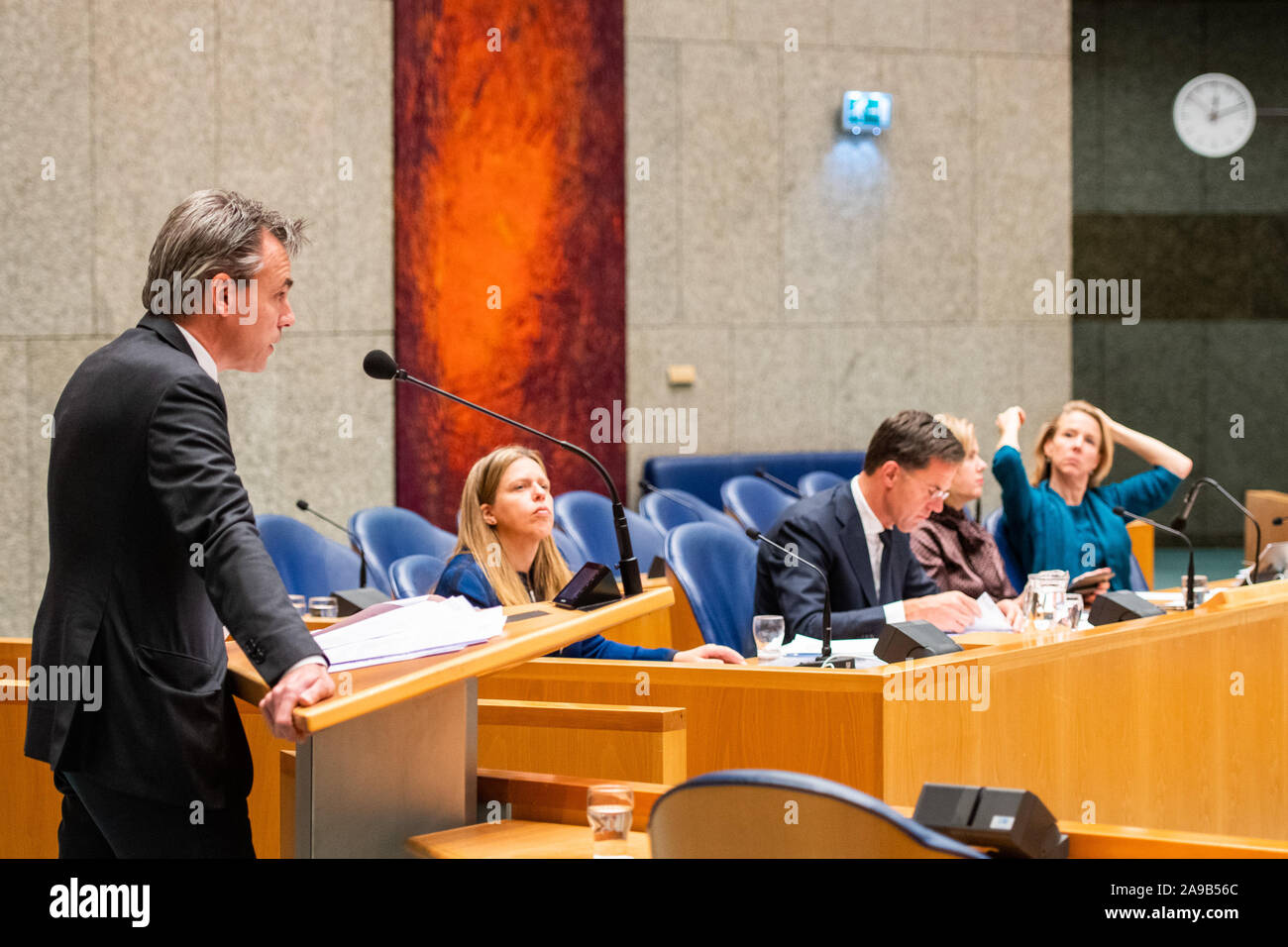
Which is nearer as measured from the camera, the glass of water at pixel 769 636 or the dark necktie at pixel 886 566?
the glass of water at pixel 769 636

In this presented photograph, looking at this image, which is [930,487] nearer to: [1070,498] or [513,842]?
[1070,498]

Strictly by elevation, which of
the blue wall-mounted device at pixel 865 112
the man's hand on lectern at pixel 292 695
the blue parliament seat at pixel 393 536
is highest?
the blue wall-mounted device at pixel 865 112

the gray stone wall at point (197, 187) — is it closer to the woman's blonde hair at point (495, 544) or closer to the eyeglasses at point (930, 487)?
the woman's blonde hair at point (495, 544)

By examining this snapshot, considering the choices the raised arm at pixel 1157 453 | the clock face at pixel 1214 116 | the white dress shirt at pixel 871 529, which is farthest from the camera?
the clock face at pixel 1214 116

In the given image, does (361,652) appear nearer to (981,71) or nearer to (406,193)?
(406,193)

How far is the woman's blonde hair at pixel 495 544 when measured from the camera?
121 inches

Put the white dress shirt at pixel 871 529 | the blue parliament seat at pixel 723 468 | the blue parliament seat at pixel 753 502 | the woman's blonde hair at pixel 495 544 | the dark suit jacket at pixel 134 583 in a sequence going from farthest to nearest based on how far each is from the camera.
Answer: the blue parliament seat at pixel 723 468 → the blue parliament seat at pixel 753 502 → the white dress shirt at pixel 871 529 → the woman's blonde hair at pixel 495 544 → the dark suit jacket at pixel 134 583

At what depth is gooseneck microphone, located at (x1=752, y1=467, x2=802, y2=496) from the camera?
24.6ft

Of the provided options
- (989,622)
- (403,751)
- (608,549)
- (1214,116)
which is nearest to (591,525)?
(608,549)

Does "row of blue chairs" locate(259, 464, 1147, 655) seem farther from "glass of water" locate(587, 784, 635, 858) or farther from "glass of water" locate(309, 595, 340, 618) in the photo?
"glass of water" locate(587, 784, 635, 858)

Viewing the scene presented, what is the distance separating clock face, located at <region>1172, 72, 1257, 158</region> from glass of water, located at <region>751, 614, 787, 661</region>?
8868mm

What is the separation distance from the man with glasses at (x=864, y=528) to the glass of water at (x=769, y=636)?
480 millimetres

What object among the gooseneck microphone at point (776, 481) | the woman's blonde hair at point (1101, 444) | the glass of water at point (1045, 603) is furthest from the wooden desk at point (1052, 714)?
the gooseneck microphone at point (776, 481)

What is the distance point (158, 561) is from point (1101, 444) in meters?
3.62
